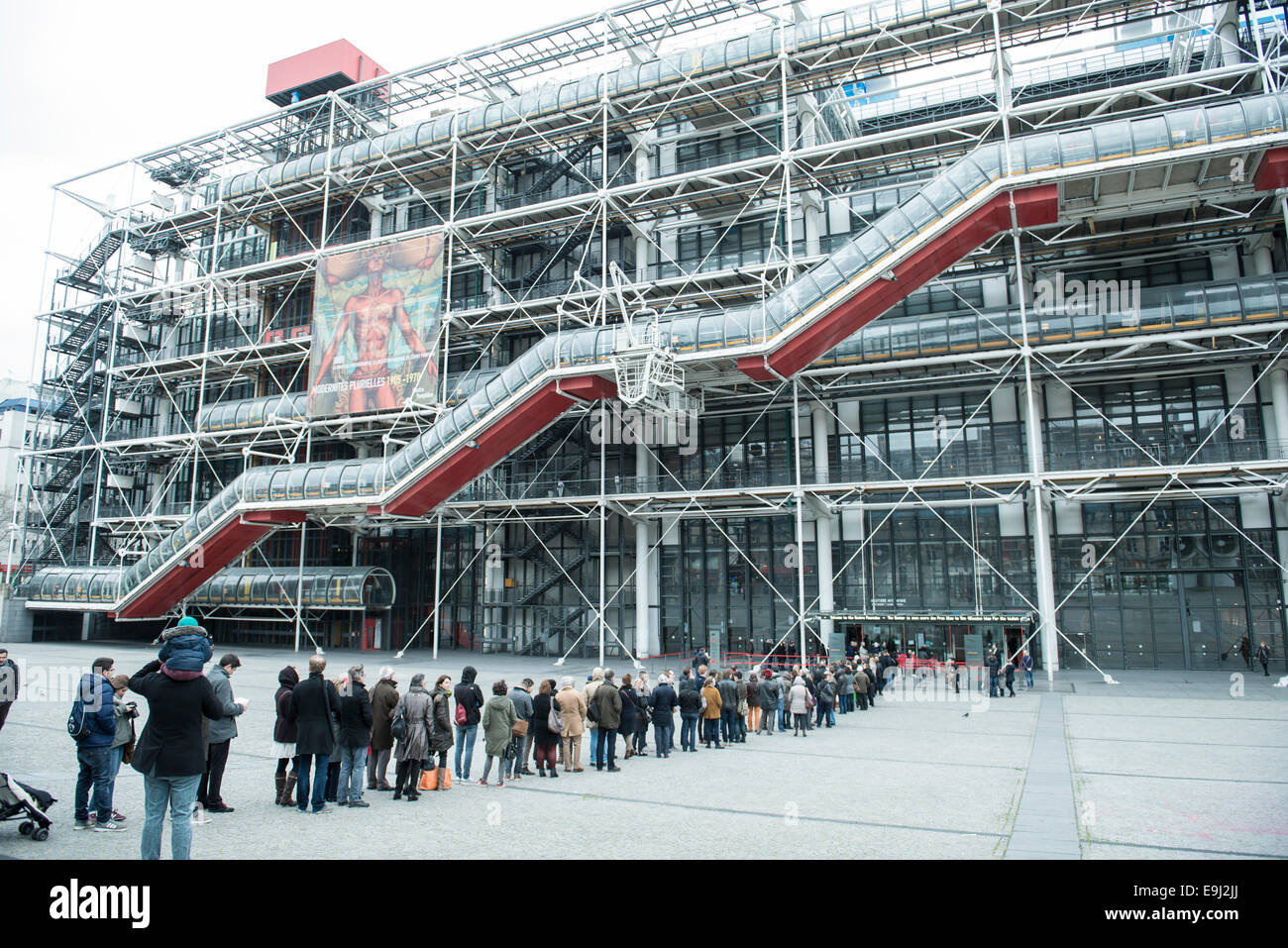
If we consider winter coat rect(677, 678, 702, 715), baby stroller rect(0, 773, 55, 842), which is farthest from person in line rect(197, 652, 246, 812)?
winter coat rect(677, 678, 702, 715)

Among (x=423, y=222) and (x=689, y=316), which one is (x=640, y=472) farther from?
(x=423, y=222)

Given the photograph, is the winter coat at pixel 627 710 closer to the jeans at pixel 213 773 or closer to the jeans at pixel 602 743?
the jeans at pixel 602 743

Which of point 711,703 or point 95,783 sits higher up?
point 95,783

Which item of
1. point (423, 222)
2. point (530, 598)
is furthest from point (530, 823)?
point (423, 222)

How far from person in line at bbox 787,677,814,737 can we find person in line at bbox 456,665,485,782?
18.8 feet

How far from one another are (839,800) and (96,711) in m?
6.54

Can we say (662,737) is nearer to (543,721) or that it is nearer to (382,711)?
(543,721)

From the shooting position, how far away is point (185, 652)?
484 centimetres

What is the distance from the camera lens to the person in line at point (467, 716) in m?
8.82

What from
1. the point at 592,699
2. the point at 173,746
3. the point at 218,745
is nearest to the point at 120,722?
the point at 218,745

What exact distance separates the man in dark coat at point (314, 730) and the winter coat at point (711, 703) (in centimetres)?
591

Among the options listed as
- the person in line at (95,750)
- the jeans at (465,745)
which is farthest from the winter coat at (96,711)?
the jeans at (465,745)

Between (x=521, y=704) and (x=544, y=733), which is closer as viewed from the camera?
(x=521, y=704)

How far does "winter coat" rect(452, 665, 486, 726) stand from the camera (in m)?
8.82
